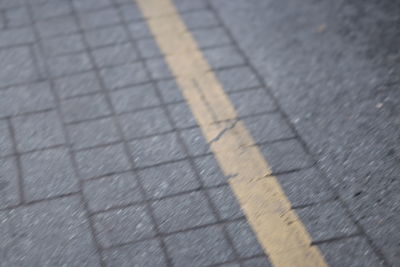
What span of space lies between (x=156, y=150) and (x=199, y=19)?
1.47m

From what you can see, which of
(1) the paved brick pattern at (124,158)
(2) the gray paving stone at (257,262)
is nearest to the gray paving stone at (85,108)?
(1) the paved brick pattern at (124,158)

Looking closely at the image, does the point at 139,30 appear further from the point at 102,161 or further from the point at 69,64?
the point at 102,161

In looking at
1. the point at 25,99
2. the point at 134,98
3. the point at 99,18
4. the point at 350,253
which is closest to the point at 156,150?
the point at 134,98

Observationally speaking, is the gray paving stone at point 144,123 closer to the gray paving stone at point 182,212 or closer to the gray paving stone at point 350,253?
the gray paving stone at point 182,212

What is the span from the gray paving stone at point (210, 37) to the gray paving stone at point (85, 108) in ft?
2.90

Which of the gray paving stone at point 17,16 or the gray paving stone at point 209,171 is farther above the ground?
the gray paving stone at point 209,171

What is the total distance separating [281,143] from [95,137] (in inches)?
42.2

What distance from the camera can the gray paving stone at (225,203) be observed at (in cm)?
296

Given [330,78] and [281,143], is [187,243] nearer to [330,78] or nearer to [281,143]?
[281,143]

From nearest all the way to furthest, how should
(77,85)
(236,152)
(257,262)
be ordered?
(257,262) → (236,152) → (77,85)

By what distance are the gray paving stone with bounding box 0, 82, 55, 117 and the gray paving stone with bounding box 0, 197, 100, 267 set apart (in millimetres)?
834

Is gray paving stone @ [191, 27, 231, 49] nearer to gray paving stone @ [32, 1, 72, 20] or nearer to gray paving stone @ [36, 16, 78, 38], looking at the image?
gray paving stone @ [36, 16, 78, 38]

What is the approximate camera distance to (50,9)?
4602 mm

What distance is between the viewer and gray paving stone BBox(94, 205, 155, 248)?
2850 mm
